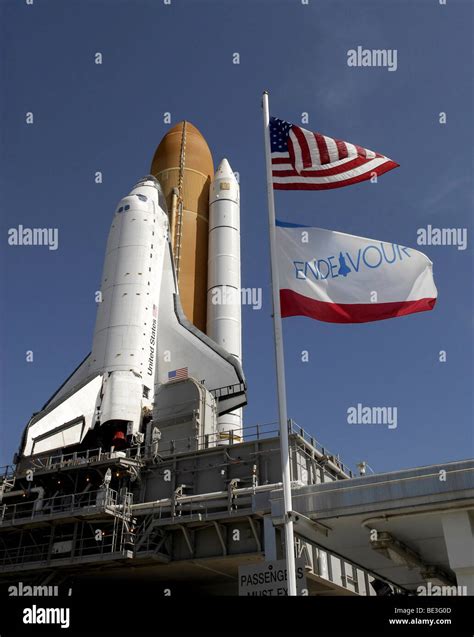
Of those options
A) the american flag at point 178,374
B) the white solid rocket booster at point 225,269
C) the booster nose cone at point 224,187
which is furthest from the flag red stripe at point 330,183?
the booster nose cone at point 224,187

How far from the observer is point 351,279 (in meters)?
12.0

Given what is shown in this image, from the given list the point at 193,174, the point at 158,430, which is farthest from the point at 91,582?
the point at 193,174

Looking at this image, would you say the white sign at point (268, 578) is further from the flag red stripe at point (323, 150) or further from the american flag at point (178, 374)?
the american flag at point (178, 374)

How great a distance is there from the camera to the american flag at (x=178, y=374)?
105ft

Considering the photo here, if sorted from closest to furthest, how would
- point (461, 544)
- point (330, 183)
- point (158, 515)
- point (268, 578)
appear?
1. point (461, 544)
2. point (268, 578)
3. point (330, 183)
4. point (158, 515)

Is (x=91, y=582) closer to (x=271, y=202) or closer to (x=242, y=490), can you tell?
(x=242, y=490)

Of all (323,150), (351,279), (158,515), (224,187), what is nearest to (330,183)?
(323,150)

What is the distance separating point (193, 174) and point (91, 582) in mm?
25888

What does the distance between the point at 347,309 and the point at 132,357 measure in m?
19.6

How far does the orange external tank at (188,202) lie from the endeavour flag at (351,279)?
27.3m

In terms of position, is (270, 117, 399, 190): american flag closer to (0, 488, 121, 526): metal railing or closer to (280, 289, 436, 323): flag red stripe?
(280, 289, 436, 323): flag red stripe

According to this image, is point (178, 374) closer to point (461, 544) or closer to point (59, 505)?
point (59, 505)

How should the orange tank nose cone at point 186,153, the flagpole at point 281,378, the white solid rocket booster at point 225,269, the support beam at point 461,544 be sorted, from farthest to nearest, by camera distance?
the orange tank nose cone at point 186,153, the white solid rocket booster at point 225,269, the flagpole at point 281,378, the support beam at point 461,544

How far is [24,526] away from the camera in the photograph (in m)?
26.8
